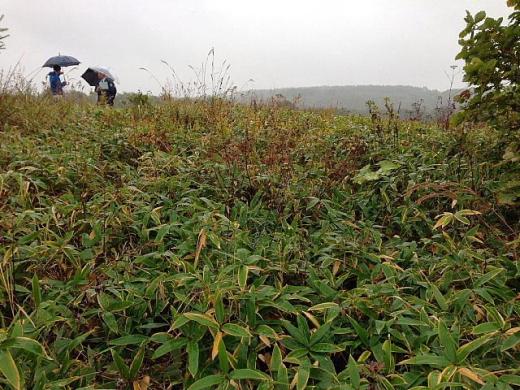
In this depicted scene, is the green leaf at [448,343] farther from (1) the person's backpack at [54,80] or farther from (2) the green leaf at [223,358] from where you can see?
(1) the person's backpack at [54,80]

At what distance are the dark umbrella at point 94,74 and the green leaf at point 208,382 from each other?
947 centimetres

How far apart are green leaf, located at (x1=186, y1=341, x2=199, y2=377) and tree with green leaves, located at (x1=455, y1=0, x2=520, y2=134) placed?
231 centimetres

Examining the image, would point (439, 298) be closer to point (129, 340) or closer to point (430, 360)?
point (430, 360)

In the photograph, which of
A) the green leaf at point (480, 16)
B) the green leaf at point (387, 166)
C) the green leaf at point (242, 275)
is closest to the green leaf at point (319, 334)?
the green leaf at point (242, 275)

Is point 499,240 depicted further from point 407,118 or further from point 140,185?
point 407,118

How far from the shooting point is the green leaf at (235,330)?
4.97 feet

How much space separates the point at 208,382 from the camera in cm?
140

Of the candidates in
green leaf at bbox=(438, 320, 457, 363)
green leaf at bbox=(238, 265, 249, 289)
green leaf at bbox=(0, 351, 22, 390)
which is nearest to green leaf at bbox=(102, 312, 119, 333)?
green leaf at bbox=(0, 351, 22, 390)

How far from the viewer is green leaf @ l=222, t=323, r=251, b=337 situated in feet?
4.97

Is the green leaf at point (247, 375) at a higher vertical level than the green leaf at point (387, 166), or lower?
lower

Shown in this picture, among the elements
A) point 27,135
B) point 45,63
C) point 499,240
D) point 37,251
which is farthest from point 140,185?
point 45,63

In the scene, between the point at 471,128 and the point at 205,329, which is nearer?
the point at 205,329

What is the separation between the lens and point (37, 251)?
78.2 inches

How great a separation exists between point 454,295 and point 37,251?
206cm
